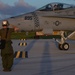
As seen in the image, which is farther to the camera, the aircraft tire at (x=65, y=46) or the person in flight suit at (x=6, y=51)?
the aircraft tire at (x=65, y=46)

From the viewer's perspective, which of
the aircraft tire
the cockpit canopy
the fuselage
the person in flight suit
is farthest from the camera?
the aircraft tire

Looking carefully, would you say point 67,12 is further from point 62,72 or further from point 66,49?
point 62,72

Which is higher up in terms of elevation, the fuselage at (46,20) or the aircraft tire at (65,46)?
the fuselage at (46,20)

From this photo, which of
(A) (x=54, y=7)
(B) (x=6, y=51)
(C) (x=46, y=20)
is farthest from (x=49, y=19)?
(B) (x=6, y=51)

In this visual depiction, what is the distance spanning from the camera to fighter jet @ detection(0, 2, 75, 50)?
17156 mm

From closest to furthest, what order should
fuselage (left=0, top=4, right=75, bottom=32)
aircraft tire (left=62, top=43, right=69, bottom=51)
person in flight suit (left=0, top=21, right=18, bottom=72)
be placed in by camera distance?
person in flight suit (left=0, top=21, right=18, bottom=72) → fuselage (left=0, top=4, right=75, bottom=32) → aircraft tire (left=62, top=43, right=69, bottom=51)

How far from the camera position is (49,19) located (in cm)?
1750

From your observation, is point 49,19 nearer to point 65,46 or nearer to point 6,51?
point 65,46

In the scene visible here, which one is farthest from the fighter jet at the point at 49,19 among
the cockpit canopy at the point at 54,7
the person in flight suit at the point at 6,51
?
the person in flight suit at the point at 6,51

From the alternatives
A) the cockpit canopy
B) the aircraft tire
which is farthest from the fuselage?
the aircraft tire

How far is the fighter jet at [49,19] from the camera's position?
17.2m

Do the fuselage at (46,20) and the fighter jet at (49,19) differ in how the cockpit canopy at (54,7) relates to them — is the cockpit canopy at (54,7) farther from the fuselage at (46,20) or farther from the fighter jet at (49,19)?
the fuselage at (46,20)

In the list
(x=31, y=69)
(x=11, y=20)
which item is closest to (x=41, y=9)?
(x=11, y=20)

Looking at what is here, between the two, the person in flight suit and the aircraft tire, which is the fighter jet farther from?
the person in flight suit
